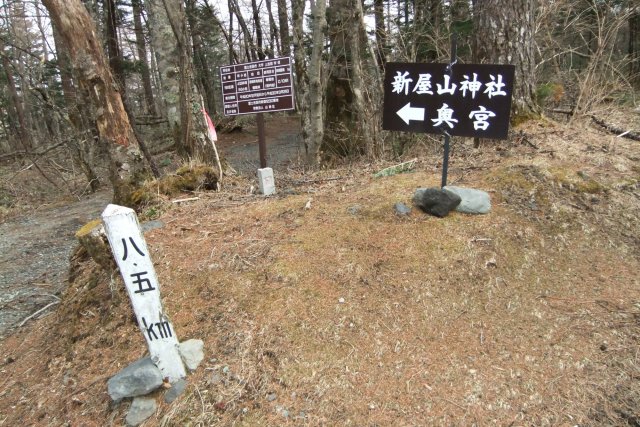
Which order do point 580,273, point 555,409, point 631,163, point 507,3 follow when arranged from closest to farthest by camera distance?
point 555,409 < point 580,273 < point 631,163 < point 507,3

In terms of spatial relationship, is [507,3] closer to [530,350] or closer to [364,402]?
[530,350]

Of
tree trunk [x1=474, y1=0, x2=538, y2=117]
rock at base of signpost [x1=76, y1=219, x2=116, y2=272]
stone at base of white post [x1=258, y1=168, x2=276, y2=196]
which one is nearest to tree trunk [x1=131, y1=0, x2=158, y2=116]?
stone at base of white post [x1=258, y1=168, x2=276, y2=196]

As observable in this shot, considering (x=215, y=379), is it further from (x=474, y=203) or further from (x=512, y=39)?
(x=512, y=39)

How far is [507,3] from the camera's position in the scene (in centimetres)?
457

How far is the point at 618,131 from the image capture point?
4.95m

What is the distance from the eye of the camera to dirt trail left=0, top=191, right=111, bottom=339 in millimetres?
4070

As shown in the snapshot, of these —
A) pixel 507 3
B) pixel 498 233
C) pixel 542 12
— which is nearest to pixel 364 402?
pixel 498 233

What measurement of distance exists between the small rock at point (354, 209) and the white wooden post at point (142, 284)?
1.79 meters

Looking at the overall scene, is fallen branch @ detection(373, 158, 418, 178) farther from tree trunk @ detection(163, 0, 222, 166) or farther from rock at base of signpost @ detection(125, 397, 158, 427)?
rock at base of signpost @ detection(125, 397, 158, 427)

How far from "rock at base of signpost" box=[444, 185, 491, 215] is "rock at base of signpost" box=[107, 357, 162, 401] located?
2.51 metres

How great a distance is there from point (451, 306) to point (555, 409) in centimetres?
78

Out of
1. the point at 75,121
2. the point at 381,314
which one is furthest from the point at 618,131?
the point at 75,121

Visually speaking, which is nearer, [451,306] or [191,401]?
[191,401]

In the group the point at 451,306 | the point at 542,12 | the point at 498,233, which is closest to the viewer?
the point at 451,306
